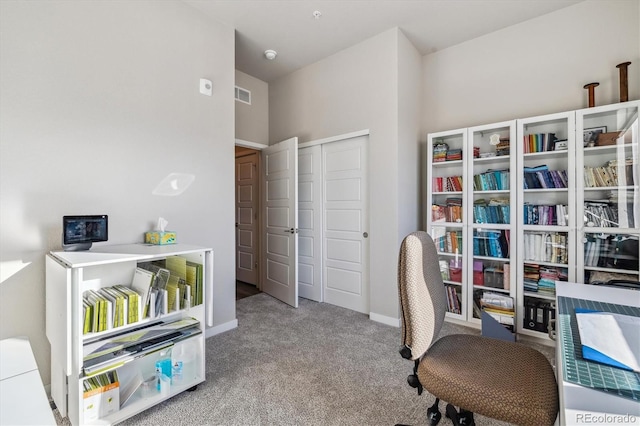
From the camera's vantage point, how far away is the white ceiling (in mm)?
2635

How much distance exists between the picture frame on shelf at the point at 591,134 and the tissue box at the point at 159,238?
3.44 meters

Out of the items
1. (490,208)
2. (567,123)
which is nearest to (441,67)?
(567,123)

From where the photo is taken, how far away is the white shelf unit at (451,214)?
3.00m

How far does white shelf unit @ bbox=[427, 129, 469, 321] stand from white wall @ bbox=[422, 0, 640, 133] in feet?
1.25

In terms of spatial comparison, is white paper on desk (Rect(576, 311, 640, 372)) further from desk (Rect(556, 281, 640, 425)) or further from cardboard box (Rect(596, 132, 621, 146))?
cardboard box (Rect(596, 132, 621, 146))

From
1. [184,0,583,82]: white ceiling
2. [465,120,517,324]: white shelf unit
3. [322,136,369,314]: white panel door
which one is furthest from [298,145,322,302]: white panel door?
[465,120,517,324]: white shelf unit

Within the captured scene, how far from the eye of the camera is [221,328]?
2814mm

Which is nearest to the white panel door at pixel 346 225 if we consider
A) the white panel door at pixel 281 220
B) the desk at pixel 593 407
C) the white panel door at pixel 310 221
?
the white panel door at pixel 310 221

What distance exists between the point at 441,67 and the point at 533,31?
880 mm

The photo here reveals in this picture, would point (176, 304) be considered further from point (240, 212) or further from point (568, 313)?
point (240, 212)

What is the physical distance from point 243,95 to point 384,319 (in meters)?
3.28

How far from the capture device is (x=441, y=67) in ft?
11.3

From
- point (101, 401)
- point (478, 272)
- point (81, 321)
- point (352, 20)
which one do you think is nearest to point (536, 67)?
point (352, 20)

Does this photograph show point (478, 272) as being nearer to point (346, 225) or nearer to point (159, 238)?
point (346, 225)
